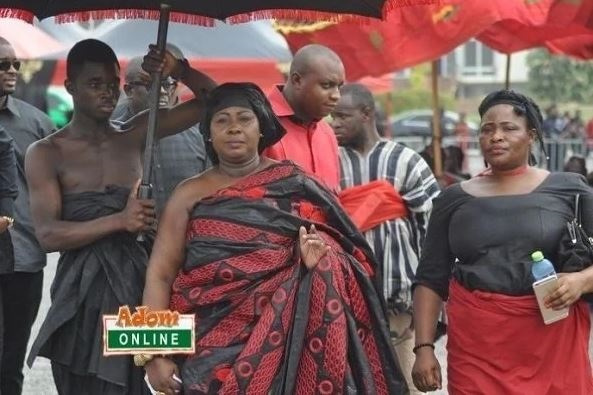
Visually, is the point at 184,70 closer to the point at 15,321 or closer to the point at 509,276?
the point at 509,276

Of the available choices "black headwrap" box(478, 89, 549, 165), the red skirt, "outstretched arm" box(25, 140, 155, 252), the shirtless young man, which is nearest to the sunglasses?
the shirtless young man

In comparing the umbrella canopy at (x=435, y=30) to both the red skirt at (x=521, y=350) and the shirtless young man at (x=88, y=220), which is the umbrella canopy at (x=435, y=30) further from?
the red skirt at (x=521, y=350)

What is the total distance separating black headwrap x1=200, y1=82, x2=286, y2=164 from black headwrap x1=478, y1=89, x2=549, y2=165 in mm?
789

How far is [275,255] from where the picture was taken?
4418 mm

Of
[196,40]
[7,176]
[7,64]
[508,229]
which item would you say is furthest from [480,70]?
[508,229]

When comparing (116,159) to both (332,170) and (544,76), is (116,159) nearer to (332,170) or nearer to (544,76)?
(332,170)

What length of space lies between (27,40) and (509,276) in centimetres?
975

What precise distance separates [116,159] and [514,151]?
5.22 feet

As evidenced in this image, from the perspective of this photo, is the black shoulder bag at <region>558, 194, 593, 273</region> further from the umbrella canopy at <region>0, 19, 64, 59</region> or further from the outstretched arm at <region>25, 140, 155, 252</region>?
the umbrella canopy at <region>0, 19, 64, 59</region>

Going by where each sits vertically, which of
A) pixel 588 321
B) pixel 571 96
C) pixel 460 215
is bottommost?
pixel 571 96

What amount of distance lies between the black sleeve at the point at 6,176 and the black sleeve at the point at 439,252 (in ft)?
6.22

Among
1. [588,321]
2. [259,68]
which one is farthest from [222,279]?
[259,68]

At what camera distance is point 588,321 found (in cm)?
469

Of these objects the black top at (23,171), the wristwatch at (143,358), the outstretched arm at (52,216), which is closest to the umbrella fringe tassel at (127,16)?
the outstretched arm at (52,216)
